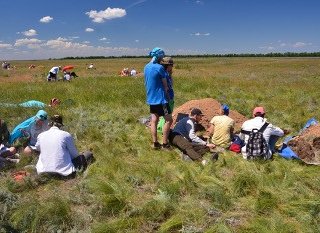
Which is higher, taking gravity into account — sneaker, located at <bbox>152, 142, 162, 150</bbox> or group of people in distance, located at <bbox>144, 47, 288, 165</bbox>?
group of people in distance, located at <bbox>144, 47, 288, 165</bbox>

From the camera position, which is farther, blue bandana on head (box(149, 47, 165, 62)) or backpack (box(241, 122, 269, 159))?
blue bandana on head (box(149, 47, 165, 62))

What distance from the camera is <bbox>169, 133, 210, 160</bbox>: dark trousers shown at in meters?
7.66

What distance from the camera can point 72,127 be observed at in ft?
33.1

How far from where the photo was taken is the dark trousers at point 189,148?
302 inches

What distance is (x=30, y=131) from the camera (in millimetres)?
8516

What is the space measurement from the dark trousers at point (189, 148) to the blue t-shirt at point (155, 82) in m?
0.94

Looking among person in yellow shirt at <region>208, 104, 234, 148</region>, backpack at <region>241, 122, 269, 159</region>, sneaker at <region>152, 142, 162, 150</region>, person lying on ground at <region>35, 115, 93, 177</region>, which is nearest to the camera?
person lying on ground at <region>35, 115, 93, 177</region>

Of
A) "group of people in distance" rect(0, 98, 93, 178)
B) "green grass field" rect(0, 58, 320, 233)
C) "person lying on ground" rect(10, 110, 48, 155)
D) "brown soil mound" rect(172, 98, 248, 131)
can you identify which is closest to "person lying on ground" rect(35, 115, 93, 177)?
"group of people in distance" rect(0, 98, 93, 178)

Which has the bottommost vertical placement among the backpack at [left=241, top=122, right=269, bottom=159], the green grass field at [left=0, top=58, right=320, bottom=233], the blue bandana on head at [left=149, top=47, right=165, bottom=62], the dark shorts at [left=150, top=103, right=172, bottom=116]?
the green grass field at [left=0, top=58, right=320, bottom=233]

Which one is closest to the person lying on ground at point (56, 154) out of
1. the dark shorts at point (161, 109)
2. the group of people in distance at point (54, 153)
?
the group of people in distance at point (54, 153)

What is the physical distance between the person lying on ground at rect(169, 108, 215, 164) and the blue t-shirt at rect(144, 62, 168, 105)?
0.94m

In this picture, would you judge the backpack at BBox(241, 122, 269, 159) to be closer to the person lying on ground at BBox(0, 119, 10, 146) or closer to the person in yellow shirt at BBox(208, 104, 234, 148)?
the person in yellow shirt at BBox(208, 104, 234, 148)

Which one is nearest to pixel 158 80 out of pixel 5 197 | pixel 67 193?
pixel 67 193

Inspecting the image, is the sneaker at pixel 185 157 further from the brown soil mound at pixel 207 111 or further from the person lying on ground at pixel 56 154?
the brown soil mound at pixel 207 111
